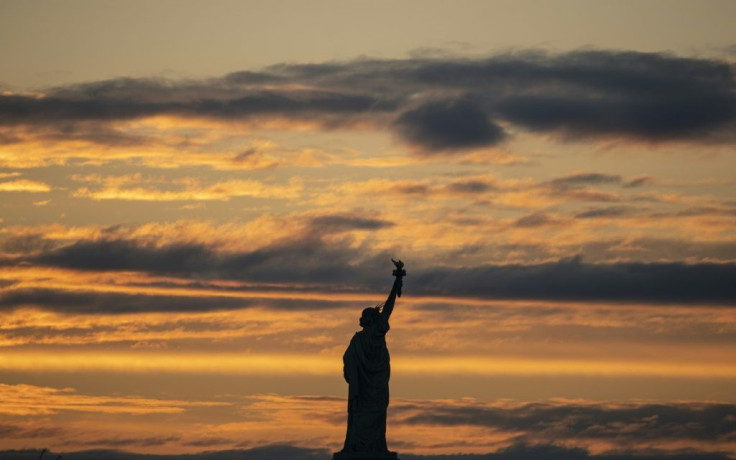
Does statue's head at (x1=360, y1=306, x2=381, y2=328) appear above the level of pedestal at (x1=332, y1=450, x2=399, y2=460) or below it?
above

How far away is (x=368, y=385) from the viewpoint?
87.9m

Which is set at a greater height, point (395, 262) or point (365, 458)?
point (395, 262)

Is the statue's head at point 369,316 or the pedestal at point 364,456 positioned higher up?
the statue's head at point 369,316

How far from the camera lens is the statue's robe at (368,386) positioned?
87.7 metres

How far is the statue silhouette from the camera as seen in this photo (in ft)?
287

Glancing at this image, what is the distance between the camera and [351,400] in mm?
87938

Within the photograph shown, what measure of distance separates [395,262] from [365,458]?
220 inches

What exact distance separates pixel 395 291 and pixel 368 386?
288 centimetres

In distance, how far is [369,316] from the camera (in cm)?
8769

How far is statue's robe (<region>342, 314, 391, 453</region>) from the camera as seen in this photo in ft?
288

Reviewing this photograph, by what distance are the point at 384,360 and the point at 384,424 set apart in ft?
5.92

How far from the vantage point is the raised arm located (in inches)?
3413

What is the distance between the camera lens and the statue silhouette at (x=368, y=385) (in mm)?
87625

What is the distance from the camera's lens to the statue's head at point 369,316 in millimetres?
87688
